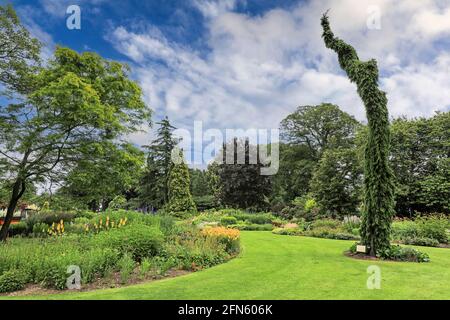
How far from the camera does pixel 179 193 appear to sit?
29750mm

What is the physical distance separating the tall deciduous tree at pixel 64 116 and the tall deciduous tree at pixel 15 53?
1018mm

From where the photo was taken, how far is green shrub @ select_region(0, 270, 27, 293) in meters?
5.80

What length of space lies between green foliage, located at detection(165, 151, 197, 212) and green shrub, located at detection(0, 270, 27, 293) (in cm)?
2329

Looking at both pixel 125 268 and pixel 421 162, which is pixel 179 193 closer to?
pixel 421 162

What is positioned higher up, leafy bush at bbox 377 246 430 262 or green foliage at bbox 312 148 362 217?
green foliage at bbox 312 148 362 217

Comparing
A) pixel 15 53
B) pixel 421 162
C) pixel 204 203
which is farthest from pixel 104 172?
pixel 204 203

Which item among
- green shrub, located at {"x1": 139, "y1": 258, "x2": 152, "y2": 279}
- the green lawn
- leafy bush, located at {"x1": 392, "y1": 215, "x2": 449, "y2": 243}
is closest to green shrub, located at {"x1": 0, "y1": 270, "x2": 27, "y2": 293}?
the green lawn

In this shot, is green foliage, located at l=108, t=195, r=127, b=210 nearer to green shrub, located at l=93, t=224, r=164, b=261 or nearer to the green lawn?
green shrub, located at l=93, t=224, r=164, b=261

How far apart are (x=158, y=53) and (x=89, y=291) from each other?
9262 mm

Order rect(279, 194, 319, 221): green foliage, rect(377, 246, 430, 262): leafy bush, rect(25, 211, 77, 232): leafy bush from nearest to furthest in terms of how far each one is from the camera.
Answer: rect(377, 246, 430, 262): leafy bush
rect(25, 211, 77, 232): leafy bush
rect(279, 194, 319, 221): green foliage

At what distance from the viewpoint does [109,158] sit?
39.6 feet
